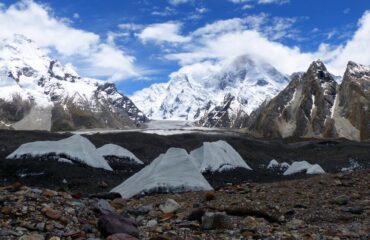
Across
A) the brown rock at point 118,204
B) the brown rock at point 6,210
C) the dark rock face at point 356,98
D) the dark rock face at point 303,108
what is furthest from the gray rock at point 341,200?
the dark rock face at point 303,108

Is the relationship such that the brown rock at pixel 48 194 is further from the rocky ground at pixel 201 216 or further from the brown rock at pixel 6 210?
the brown rock at pixel 6 210

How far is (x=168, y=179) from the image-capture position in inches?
795

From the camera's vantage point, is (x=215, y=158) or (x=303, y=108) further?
(x=303, y=108)

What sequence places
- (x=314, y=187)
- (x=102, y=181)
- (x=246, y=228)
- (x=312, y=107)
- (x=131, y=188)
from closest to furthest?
(x=246, y=228), (x=314, y=187), (x=131, y=188), (x=102, y=181), (x=312, y=107)

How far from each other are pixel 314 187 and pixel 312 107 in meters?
164

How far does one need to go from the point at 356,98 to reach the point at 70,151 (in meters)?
131

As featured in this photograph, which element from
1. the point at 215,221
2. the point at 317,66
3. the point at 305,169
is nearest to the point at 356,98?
the point at 317,66

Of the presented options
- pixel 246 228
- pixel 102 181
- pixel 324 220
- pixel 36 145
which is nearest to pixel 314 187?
pixel 324 220

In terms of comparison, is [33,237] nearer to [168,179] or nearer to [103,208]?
[103,208]

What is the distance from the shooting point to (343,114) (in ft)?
520

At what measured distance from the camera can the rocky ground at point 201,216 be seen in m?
9.34

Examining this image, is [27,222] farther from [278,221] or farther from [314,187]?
[314,187]

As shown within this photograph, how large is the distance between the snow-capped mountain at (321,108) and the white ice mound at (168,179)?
13017 cm

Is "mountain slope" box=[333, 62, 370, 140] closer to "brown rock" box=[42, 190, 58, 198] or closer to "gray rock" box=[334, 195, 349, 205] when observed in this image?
"gray rock" box=[334, 195, 349, 205]
